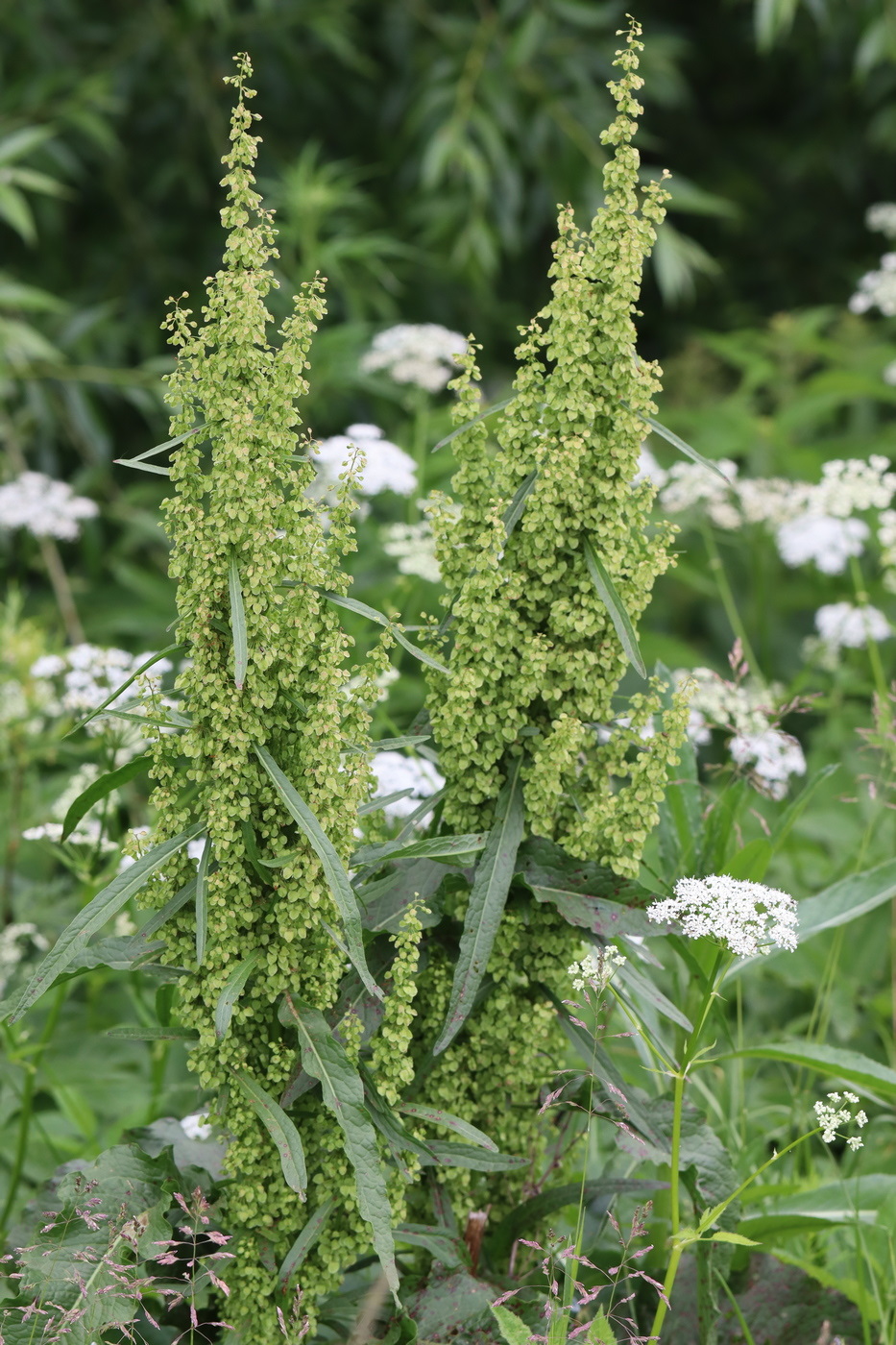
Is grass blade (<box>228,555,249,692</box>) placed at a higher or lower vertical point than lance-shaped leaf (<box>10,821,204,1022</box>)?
higher

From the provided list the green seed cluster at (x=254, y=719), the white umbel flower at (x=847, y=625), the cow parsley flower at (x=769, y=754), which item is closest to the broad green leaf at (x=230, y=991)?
the green seed cluster at (x=254, y=719)

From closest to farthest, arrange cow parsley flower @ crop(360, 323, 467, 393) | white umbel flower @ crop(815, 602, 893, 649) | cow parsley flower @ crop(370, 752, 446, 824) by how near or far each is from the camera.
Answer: cow parsley flower @ crop(370, 752, 446, 824) < white umbel flower @ crop(815, 602, 893, 649) < cow parsley flower @ crop(360, 323, 467, 393)

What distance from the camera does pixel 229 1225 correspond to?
4.82 ft

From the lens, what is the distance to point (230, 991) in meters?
1.26

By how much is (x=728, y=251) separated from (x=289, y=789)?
567 cm

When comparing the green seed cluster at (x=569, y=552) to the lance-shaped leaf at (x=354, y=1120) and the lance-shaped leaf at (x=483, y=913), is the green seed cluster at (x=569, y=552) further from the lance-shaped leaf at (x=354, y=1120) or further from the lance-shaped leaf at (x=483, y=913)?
the lance-shaped leaf at (x=354, y=1120)

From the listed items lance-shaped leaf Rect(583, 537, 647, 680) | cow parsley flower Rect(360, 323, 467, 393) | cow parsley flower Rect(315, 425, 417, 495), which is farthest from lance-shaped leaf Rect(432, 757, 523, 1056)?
cow parsley flower Rect(360, 323, 467, 393)

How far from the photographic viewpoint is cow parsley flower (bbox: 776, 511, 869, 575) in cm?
300

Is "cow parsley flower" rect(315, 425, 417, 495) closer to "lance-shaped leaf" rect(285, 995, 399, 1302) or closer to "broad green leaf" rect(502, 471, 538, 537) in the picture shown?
"broad green leaf" rect(502, 471, 538, 537)

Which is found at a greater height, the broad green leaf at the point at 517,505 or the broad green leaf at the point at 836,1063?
the broad green leaf at the point at 517,505

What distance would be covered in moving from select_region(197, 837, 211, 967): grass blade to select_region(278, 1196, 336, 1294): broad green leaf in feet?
1.04

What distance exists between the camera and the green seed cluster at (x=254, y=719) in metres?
1.29

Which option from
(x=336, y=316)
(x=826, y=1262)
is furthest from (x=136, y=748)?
(x=336, y=316)

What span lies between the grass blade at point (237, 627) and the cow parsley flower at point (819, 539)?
6.50 feet
